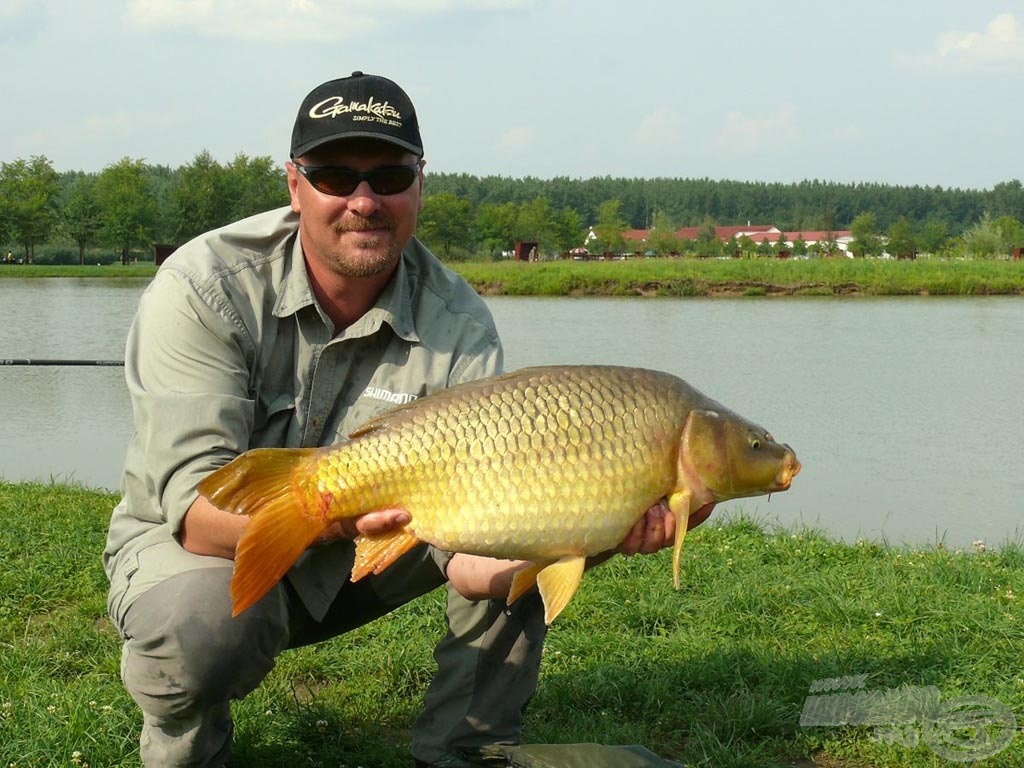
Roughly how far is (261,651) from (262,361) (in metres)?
0.52

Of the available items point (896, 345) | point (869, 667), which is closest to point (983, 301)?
point (896, 345)

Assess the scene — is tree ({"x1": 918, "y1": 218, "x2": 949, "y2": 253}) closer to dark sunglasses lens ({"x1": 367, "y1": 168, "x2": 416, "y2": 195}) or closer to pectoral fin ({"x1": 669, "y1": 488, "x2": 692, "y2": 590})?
dark sunglasses lens ({"x1": 367, "y1": 168, "x2": 416, "y2": 195})

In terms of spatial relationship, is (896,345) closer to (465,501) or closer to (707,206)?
(465,501)

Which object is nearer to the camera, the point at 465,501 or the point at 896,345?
the point at 465,501

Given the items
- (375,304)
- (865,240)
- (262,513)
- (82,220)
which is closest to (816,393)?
(375,304)

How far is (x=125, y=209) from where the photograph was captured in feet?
115

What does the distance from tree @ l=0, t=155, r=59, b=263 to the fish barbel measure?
118 ft

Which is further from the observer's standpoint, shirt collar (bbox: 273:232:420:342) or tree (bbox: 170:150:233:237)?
tree (bbox: 170:150:233:237)

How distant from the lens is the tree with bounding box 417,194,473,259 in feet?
129

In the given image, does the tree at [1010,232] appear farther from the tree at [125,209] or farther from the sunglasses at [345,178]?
the sunglasses at [345,178]

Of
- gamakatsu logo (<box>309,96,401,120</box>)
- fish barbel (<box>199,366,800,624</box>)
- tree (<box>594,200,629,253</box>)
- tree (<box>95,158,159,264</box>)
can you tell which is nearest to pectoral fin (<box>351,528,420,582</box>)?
fish barbel (<box>199,366,800,624</box>)

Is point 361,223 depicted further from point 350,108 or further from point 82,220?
point 82,220

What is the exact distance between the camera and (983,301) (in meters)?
18.7

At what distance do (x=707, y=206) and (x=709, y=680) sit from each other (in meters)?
88.6
